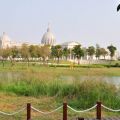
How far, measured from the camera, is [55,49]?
121062mm

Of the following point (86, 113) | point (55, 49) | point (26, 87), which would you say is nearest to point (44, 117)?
point (86, 113)

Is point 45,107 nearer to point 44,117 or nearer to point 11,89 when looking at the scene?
point 44,117

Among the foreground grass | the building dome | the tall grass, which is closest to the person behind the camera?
the foreground grass

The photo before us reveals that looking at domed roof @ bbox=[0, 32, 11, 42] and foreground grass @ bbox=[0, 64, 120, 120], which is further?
domed roof @ bbox=[0, 32, 11, 42]

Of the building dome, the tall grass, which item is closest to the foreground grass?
the tall grass

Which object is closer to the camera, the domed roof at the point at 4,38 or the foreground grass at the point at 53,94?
the foreground grass at the point at 53,94

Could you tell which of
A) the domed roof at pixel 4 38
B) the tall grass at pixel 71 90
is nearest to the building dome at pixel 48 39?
the domed roof at pixel 4 38

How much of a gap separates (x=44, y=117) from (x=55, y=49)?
107472mm

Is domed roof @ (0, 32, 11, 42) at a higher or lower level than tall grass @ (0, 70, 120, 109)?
higher

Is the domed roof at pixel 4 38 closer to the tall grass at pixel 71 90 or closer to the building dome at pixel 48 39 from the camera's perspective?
the building dome at pixel 48 39

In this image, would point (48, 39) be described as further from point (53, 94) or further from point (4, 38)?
point (53, 94)

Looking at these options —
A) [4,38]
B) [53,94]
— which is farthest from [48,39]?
[53,94]

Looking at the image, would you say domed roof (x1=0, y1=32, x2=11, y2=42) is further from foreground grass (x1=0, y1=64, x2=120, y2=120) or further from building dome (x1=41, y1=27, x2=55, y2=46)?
foreground grass (x1=0, y1=64, x2=120, y2=120)

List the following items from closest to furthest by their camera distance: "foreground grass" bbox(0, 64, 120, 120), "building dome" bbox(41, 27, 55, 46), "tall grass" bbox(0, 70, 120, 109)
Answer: "foreground grass" bbox(0, 64, 120, 120), "tall grass" bbox(0, 70, 120, 109), "building dome" bbox(41, 27, 55, 46)
